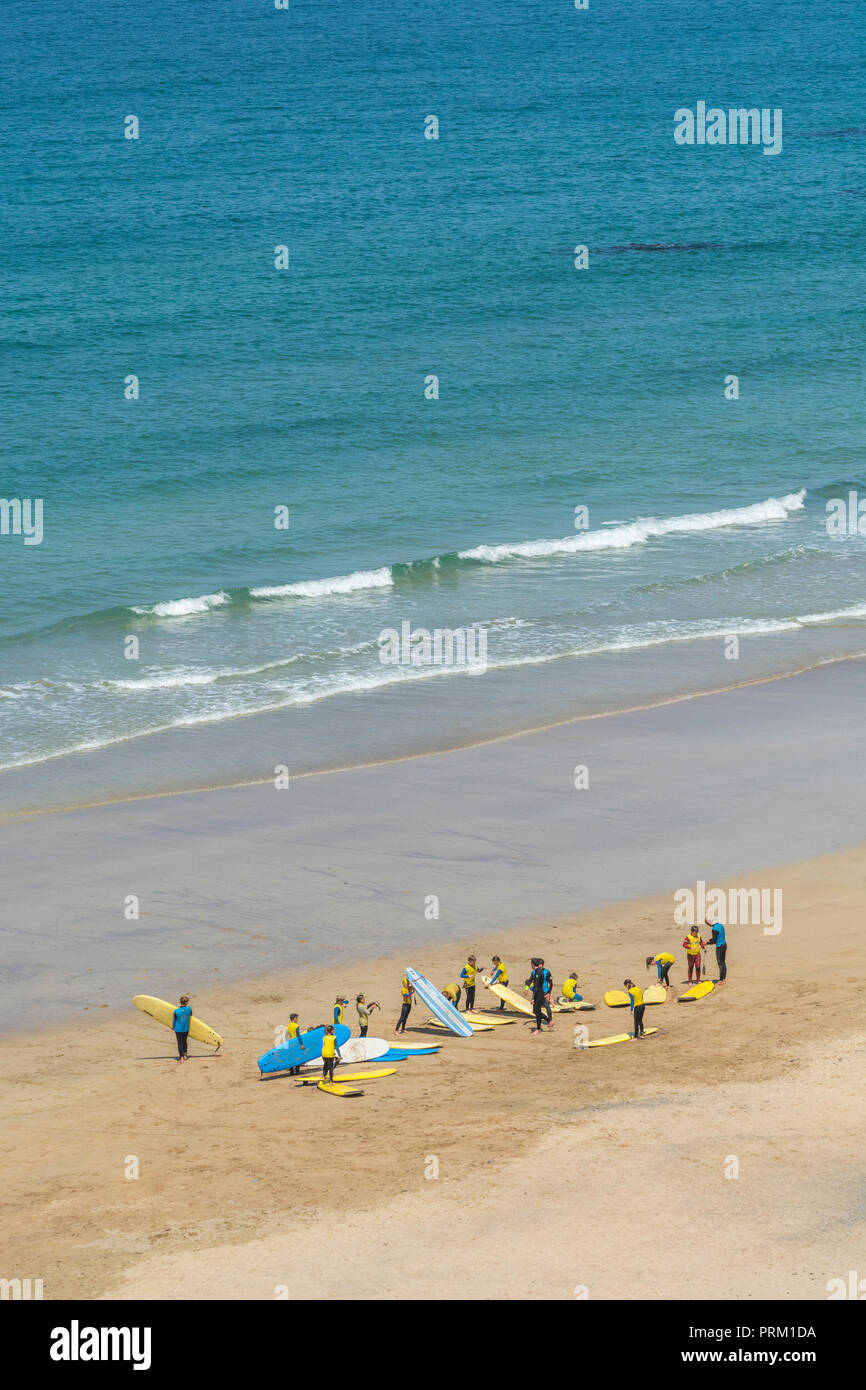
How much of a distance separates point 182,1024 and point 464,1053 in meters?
3.76

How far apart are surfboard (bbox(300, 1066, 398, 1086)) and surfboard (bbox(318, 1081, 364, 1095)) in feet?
0.34

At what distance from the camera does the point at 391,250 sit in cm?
6456

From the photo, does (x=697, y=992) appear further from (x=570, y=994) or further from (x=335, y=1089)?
(x=335, y=1089)

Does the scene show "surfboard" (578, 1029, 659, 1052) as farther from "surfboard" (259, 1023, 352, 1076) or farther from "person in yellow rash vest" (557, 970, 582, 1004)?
"surfboard" (259, 1023, 352, 1076)

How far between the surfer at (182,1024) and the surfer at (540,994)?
182 inches

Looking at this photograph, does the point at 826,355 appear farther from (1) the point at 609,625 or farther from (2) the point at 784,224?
(1) the point at 609,625

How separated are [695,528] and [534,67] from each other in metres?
68.9

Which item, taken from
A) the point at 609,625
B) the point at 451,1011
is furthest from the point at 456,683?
the point at 451,1011

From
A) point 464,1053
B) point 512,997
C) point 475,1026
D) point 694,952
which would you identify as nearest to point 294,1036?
point 464,1053

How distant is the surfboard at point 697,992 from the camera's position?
2056cm

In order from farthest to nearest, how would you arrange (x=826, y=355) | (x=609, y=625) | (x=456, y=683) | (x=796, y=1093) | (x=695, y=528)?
(x=826, y=355) → (x=695, y=528) → (x=609, y=625) → (x=456, y=683) → (x=796, y=1093)

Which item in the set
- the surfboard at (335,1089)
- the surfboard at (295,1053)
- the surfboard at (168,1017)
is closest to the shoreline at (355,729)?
the surfboard at (168,1017)

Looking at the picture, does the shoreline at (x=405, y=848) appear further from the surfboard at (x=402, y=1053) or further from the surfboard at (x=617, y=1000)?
the surfboard at (x=617, y=1000)
